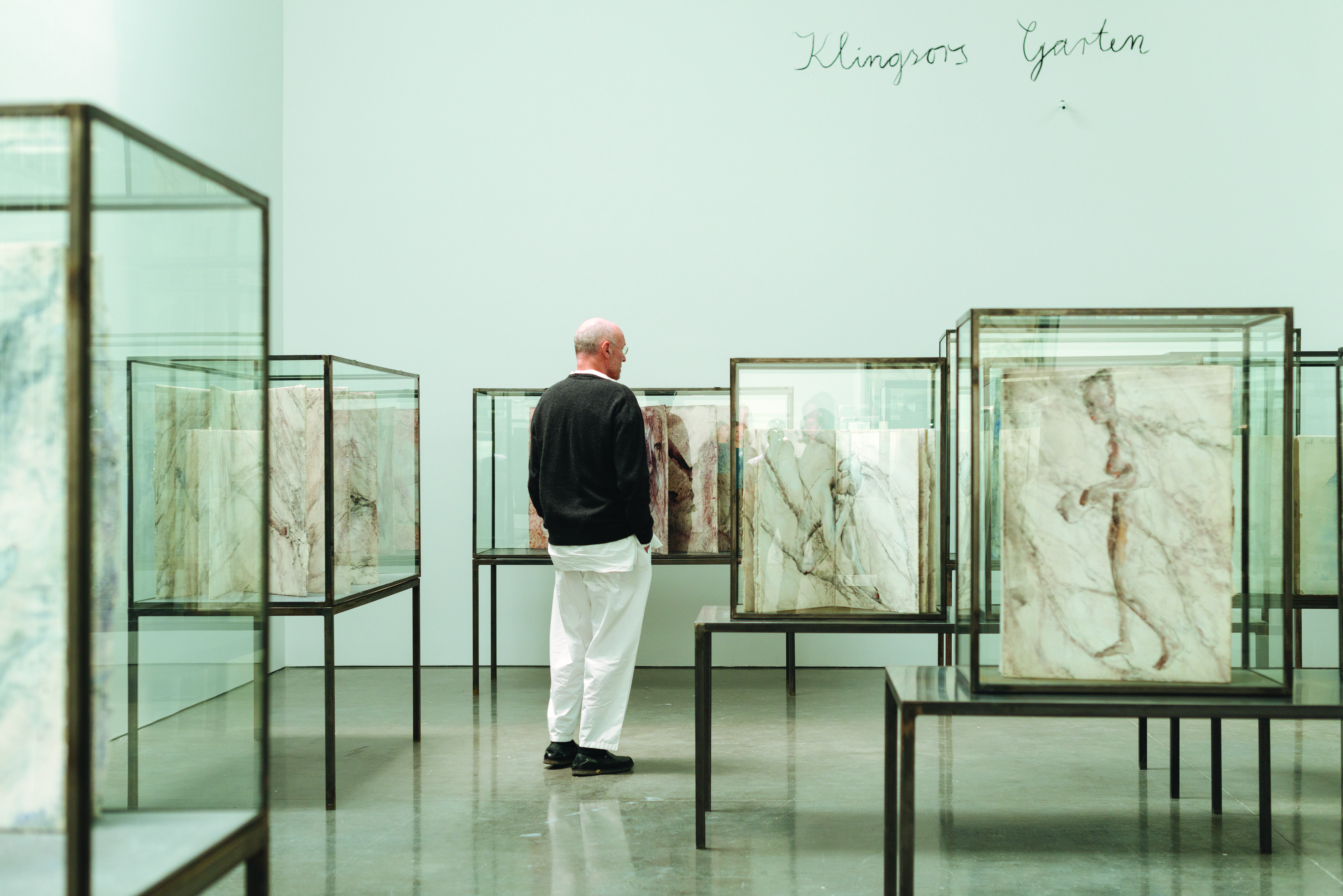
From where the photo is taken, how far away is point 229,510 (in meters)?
2.09

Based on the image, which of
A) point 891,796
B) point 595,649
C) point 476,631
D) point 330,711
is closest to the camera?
point 891,796

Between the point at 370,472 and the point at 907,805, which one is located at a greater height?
the point at 370,472

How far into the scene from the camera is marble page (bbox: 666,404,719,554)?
511 centimetres

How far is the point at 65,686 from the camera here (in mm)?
1401

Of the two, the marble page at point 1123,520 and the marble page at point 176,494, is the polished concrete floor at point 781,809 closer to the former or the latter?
the marble page at point 1123,520

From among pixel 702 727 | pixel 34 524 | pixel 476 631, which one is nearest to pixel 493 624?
pixel 476 631

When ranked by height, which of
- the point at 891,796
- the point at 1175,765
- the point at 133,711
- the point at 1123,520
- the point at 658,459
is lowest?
the point at 1175,765

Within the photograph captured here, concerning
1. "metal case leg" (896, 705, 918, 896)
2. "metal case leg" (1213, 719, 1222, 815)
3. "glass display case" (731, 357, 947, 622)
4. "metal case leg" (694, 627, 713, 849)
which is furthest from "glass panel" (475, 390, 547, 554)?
"metal case leg" (896, 705, 918, 896)

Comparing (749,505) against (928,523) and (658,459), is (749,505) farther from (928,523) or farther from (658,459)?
(658,459)

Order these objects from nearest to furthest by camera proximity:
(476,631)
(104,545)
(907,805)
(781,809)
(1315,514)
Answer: (104,545) < (907,805) < (781,809) < (1315,514) < (476,631)

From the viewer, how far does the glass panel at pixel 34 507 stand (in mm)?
1371

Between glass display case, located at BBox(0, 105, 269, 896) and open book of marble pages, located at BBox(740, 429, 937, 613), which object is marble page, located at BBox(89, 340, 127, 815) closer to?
glass display case, located at BBox(0, 105, 269, 896)

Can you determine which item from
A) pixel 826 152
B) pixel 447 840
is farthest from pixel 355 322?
pixel 447 840

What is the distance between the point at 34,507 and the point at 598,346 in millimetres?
2928
